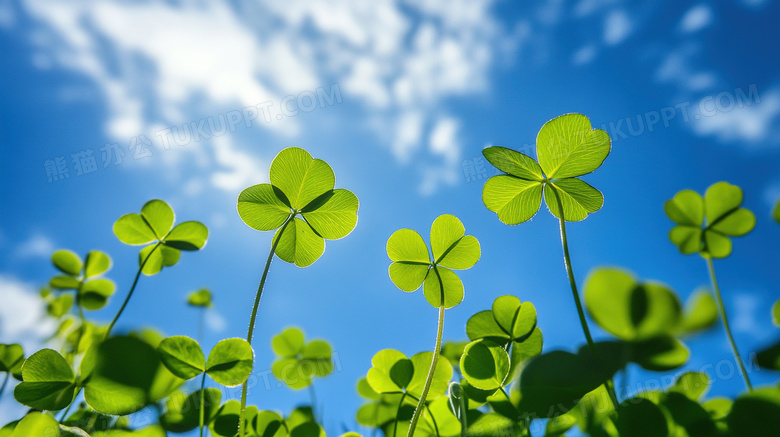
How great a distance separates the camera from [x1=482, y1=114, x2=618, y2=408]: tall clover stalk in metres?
0.79

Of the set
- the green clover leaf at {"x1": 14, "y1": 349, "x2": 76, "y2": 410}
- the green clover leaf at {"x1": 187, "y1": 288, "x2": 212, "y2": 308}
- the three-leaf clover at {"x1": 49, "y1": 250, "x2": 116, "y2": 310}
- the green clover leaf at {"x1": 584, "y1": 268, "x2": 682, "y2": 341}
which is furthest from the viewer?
the green clover leaf at {"x1": 187, "y1": 288, "x2": 212, "y2": 308}

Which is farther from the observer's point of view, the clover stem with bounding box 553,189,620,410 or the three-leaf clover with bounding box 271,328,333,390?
the three-leaf clover with bounding box 271,328,333,390

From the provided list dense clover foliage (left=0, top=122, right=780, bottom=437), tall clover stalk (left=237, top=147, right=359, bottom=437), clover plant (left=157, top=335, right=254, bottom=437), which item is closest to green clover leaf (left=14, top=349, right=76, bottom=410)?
dense clover foliage (left=0, top=122, right=780, bottom=437)

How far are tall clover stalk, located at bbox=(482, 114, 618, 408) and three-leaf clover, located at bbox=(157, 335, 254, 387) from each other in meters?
0.57

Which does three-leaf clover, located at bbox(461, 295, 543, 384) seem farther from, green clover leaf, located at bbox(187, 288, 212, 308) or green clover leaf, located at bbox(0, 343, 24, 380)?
green clover leaf, located at bbox(187, 288, 212, 308)

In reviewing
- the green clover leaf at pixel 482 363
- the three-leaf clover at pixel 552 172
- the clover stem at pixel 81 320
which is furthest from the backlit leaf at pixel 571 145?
the clover stem at pixel 81 320

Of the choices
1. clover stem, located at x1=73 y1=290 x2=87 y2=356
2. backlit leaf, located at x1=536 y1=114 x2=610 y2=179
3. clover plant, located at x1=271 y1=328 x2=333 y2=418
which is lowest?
clover plant, located at x1=271 y1=328 x2=333 y2=418

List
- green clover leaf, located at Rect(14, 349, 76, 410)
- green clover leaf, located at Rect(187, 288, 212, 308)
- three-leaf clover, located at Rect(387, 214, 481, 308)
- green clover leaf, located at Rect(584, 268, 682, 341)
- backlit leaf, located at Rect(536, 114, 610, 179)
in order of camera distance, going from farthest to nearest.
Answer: green clover leaf, located at Rect(187, 288, 212, 308) → three-leaf clover, located at Rect(387, 214, 481, 308) → backlit leaf, located at Rect(536, 114, 610, 179) → green clover leaf, located at Rect(14, 349, 76, 410) → green clover leaf, located at Rect(584, 268, 682, 341)

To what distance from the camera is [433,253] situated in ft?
3.14

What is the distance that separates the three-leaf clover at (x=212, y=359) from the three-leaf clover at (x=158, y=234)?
62 centimetres

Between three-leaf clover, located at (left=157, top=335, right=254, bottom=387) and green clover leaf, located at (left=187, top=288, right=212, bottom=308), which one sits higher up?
green clover leaf, located at (left=187, top=288, right=212, bottom=308)

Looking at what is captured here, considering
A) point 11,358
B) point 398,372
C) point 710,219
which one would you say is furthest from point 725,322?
point 11,358

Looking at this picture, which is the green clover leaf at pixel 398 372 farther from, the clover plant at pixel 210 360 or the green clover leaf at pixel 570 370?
the green clover leaf at pixel 570 370

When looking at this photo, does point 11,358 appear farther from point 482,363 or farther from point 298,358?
point 482,363
